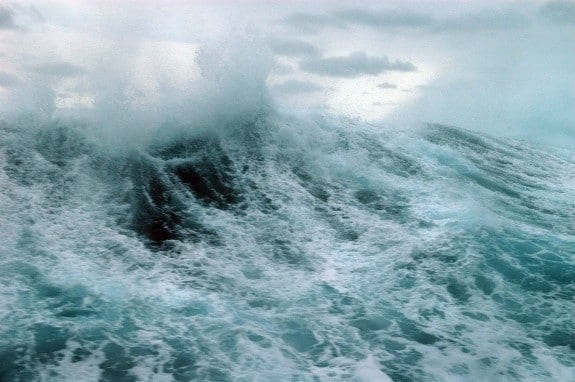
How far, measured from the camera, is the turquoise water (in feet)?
42.3

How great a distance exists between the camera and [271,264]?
59.5 feet

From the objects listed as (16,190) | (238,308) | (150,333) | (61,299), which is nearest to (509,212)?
(238,308)

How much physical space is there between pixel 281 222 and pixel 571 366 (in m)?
12.6

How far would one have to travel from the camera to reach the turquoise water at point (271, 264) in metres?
12.9

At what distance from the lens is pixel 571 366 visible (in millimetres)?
12867

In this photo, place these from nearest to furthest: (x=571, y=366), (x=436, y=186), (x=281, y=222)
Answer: (x=571, y=366)
(x=281, y=222)
(x=436, y=186)

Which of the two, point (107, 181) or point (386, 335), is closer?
point (386, 335)

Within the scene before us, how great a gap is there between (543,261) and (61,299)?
59.1 feet

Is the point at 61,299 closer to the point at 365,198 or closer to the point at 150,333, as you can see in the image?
the point at 150,333

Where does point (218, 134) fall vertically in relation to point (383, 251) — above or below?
above

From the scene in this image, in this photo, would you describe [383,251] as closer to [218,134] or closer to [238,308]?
[238,308]

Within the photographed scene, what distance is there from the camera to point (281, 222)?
2183 cm

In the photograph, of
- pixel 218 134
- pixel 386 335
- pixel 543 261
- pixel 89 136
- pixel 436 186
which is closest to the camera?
pixel 386 335

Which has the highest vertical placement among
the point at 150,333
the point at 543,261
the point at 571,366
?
the point at 543,261
